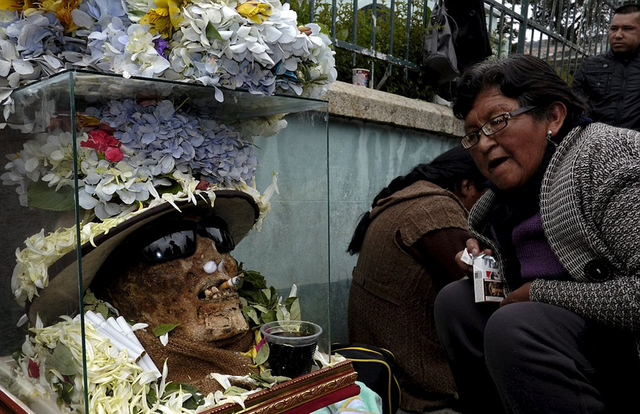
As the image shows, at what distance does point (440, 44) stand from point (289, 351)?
3.34 meters

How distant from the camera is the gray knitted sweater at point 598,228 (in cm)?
170

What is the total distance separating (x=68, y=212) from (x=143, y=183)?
22cm

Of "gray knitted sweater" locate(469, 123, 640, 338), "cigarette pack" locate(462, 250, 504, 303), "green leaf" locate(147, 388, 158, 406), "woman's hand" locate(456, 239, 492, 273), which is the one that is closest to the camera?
"green leaf" locate(147, 388, 158, 406)

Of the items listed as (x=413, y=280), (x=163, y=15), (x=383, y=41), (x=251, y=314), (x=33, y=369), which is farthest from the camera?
(x=383, y=41)

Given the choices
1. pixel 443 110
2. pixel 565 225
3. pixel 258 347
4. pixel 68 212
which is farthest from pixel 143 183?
pixel 443 110

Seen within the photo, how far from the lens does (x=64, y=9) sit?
1360mm

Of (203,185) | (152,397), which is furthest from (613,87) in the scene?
(152,397)

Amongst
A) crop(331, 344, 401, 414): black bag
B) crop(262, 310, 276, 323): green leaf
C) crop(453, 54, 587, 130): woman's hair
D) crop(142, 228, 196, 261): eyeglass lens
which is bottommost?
crop(331, 344, 401, 414): black bag

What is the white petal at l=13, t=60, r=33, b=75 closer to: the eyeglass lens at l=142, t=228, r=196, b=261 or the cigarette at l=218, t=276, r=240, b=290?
the eyeglass lens at l=142, t=228, r=196, b=261

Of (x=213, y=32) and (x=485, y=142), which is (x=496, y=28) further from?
(x=213, y=32)

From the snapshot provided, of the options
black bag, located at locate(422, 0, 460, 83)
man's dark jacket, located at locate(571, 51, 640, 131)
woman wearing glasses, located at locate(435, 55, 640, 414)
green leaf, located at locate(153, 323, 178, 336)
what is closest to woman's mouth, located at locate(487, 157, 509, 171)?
woman wearing glasses, located at locate(435, 55, 640, 414)

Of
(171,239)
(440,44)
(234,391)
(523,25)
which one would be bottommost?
(234,391)

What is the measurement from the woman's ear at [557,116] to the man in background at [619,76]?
2.55 m

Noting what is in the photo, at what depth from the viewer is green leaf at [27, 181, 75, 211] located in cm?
129
